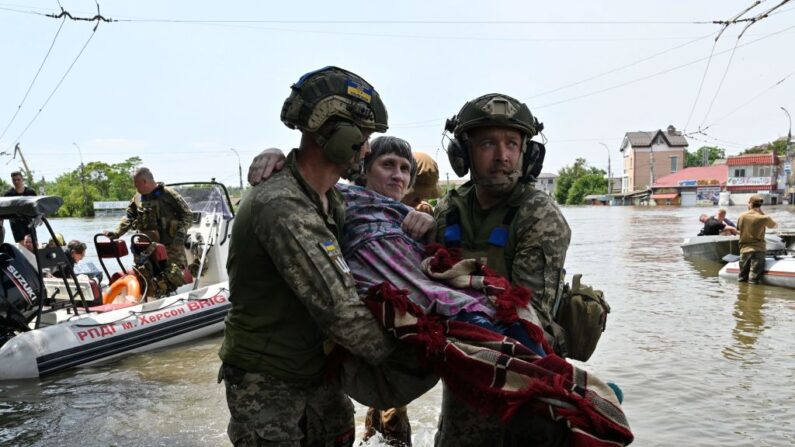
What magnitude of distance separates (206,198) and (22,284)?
3963 mm

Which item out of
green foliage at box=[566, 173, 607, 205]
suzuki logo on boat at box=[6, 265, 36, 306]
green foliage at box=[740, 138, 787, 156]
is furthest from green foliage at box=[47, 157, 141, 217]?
green foliage at box=[740, 138, 787, 156]

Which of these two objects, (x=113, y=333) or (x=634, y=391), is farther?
(x=113, y=333)

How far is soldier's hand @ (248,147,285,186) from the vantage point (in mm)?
2363

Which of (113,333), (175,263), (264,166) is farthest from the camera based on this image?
(175,263)

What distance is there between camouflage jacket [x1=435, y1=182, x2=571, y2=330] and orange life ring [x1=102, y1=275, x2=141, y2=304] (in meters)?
7.89

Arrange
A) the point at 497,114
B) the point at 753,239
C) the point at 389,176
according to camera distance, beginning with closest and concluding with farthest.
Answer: the point at 497,114
the point at 389,176
the point at 753,239

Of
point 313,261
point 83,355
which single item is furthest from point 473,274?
point 83,355

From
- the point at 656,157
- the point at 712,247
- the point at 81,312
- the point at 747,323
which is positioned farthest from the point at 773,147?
the point at 81,312

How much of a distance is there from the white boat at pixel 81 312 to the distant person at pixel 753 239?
11562mm

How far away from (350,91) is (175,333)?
748 centimetres

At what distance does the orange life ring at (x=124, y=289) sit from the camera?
9430 millimetres

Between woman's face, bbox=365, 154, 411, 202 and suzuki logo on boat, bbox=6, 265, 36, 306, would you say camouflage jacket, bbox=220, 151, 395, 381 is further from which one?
suzuki logo on boat, bbox=6, 265, 36, 306

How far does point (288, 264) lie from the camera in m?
2.06

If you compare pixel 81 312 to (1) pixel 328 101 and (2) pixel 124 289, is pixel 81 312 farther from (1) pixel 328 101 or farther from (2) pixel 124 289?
(1) pixel 328 101
